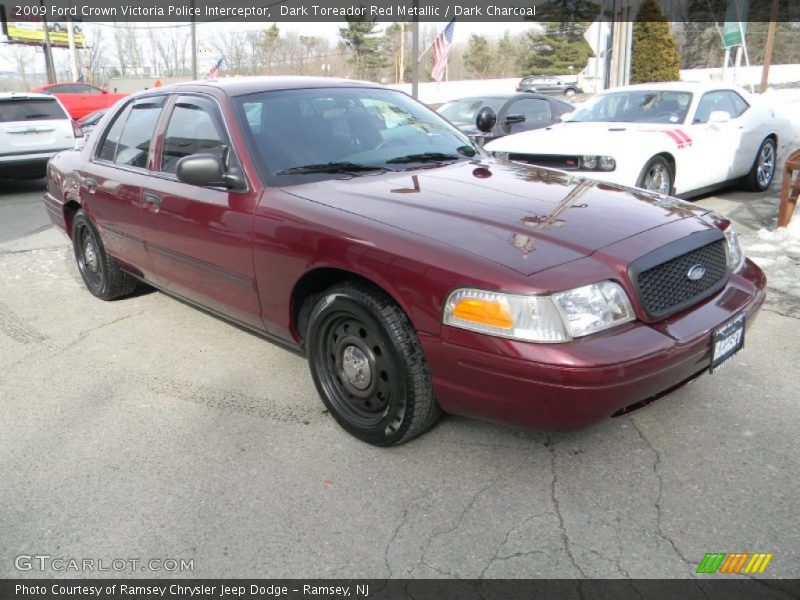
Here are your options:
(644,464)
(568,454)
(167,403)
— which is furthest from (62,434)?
(644,464)

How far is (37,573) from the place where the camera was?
2.36 metres

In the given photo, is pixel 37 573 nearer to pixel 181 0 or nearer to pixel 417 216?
pixel 417 216

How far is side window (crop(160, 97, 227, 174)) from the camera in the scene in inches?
144

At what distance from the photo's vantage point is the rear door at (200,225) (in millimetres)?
3469

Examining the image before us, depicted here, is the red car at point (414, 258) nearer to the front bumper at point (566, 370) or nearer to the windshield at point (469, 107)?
the front bumper at point (566, 370)

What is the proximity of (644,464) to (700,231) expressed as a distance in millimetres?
1056

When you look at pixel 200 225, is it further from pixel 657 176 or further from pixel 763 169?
pixel 763 169

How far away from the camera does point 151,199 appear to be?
409 centimetres

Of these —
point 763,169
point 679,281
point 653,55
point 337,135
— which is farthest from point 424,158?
point 653,55

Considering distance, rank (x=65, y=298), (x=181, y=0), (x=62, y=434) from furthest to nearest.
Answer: (x=181, y=0)
(x=65, y=298)
(x=62, y=434)

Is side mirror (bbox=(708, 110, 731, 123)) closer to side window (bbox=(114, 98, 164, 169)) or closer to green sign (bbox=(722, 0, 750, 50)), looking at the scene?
side window (bbox=(114, 98, 164, 169))

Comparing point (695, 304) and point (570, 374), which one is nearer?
point (570, 374)

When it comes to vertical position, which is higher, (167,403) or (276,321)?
(276,321)

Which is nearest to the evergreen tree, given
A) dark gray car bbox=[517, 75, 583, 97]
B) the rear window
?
dark gray car bbox=[517, 75, 583, 97]
